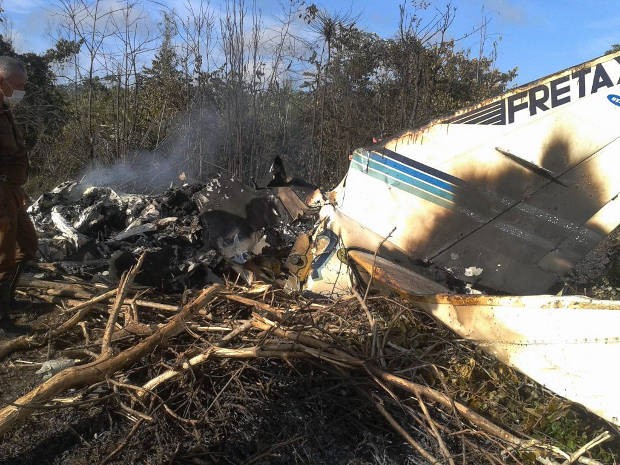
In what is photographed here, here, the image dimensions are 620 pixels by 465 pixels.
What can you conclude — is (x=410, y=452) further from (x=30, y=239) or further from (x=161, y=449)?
(x=30, y=239)

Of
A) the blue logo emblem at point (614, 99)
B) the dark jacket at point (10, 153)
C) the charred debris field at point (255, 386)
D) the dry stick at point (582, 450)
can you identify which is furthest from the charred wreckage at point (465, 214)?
the dry stick at point (582, 450)

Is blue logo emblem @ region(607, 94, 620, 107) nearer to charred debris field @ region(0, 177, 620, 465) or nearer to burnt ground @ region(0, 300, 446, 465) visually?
charred debris field @ region(0, 177, 620, 465)

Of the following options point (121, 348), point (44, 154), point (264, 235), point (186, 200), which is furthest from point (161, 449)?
point (44, 154)

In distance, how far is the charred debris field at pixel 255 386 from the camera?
255 centimetres

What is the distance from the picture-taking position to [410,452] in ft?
8.77

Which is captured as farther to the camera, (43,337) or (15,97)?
(15,97)

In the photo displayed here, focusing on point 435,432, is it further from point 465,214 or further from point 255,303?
point 465,214

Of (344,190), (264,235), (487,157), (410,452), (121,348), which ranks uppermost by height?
Result: (487,157)

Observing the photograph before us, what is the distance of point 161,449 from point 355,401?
102 cm

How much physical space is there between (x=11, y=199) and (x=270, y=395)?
86.8 inches

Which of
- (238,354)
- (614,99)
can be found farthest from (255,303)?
(614,99)

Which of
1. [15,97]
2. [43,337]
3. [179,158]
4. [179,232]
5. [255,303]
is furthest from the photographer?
[179,158]

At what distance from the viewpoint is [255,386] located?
292 centimetres

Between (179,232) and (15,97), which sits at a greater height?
(15,97)
